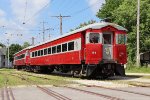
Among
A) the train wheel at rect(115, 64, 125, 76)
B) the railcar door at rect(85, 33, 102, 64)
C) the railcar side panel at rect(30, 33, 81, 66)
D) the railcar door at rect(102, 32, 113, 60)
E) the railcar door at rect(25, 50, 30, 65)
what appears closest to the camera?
the railcar door at rect(85, 33, 102, 64)

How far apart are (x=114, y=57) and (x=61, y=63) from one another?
237 inches

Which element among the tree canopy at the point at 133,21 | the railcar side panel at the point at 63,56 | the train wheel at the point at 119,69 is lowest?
the train wheel at the point at 119,69

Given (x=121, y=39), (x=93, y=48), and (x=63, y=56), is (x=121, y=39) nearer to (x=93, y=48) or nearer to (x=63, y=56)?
(x=93, y=48)

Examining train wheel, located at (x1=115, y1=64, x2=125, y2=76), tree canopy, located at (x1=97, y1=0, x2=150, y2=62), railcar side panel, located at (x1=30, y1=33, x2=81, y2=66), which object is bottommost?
train wheel, located at (x1=115, y1=64, x2=125, y2=76)

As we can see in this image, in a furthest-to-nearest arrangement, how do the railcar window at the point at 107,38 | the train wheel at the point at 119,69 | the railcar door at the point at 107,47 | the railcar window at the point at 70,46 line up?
the railcar window at the point at 70,46 < the train wheel at the point at 119,69 < the railcar window at the point at 107,38 < the railcar door at the point at 107,47

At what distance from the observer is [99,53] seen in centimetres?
2620

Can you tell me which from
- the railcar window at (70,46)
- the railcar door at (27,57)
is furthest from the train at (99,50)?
the railcar door at (27,57)

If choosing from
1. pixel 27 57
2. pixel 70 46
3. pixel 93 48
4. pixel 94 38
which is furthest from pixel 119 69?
pixel 27 57

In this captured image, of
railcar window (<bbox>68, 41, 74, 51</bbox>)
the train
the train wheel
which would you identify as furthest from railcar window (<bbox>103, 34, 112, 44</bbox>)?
railcar window (<bbox>68, 41, 74, 51</bbox>)

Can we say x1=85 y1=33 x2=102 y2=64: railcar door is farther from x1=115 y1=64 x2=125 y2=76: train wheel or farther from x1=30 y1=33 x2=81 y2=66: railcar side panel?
x1=115 y1=64 x2=125 y2=76: train wheel

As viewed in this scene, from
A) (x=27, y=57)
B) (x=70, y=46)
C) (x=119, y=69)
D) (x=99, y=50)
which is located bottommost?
(x=119, y=69)

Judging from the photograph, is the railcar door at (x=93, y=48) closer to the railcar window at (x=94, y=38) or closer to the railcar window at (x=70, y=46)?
the railcar window at (x=94, y=38)

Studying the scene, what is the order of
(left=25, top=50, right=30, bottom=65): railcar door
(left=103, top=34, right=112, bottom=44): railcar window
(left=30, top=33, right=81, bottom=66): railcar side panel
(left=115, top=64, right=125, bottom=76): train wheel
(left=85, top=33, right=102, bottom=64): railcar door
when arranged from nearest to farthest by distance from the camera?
(left=85, top=33, right=102, bottom=64): railcar door → (left=103, top=34, right=112, bottom=44): railcar window → (left=115, top=64, right=125, bottom=76): train wheel → (left=30, top=33, right=81, bottom=66): railcar side panel → (left=25, top=50, right=30, bottom=65): railcar door

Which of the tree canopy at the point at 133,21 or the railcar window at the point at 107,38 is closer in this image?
the railcar window at the point at 107,38
